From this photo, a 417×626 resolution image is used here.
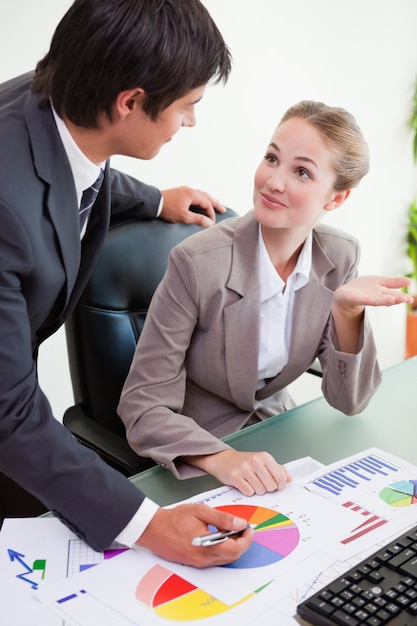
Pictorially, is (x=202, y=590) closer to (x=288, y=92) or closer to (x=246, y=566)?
(x=246, y=566)

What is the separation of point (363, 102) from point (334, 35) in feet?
1.12

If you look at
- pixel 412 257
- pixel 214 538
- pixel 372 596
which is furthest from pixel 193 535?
pixel 412 257

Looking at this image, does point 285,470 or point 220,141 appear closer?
point 285,470

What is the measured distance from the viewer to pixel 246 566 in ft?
3.01

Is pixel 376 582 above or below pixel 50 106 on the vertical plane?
below

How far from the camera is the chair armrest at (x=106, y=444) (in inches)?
55.3

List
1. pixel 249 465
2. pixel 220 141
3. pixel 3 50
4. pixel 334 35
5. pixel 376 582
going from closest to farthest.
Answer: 1. pixel 376 582
2. pixel 249 465
3. pixel 3 50
4. pixel 220 141
5. pixel 334 35

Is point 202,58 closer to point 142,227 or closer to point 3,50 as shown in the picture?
point 142,227

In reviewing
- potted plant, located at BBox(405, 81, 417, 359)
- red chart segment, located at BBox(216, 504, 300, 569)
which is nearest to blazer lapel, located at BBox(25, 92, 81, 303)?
red chart segment, located at BBox(216, 504, 300, 569)

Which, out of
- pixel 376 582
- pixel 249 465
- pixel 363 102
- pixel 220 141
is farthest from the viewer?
pixel 363 102

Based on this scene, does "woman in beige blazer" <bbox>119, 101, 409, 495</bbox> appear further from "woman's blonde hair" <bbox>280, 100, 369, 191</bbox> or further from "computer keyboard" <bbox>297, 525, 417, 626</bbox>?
"computer keyboard" <bbox>297, 525, 417, 626</bbox>

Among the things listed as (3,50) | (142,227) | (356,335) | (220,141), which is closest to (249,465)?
(356,335)

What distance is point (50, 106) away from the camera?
107 centimetres

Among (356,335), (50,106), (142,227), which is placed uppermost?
(50,106)
